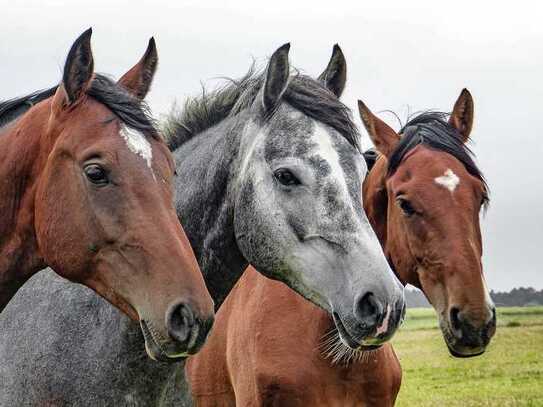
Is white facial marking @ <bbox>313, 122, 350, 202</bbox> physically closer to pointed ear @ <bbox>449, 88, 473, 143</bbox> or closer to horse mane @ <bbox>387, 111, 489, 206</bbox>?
horse mane @ <bbox>387, 111, 489, 206</bbox>

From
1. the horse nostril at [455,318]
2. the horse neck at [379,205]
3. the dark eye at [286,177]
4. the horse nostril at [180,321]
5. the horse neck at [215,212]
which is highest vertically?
the horse nostril at [180,321]

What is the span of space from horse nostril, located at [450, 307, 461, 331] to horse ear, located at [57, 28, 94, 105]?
326 cm

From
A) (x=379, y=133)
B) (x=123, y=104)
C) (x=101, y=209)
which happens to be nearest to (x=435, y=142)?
(x=379, y=133)

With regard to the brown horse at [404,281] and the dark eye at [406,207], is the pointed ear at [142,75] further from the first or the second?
the dark eye at [406,207]

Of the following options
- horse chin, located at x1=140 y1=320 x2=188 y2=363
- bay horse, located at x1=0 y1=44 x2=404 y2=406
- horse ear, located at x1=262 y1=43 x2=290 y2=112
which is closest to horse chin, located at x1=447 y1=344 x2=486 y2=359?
bay horse, located at x1=0 y1=44 x2=404 y2=406

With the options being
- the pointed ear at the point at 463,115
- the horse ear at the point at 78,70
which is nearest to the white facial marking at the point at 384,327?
the horse ear at the point at 78,70

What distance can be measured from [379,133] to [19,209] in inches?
153

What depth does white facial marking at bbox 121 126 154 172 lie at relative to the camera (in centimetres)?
466

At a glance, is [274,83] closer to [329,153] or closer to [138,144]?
[329,153]

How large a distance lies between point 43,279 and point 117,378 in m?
1.06

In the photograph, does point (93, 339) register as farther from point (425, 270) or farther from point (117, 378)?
point (425, 270)

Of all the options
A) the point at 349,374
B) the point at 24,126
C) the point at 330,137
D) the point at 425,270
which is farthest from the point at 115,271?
the point at 425,270

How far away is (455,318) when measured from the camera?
6.66m

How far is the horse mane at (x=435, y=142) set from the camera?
24.1 ft
